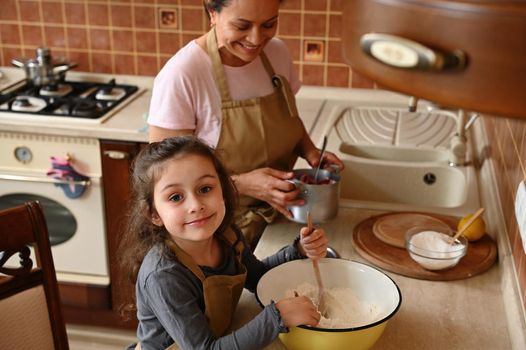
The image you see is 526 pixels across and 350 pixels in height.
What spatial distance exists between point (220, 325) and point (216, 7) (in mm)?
706

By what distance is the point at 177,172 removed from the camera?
110cm

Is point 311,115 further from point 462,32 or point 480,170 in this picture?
point 462,32

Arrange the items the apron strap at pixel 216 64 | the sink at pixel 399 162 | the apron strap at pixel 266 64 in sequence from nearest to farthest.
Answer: the apron strap at pixel 216 64
the apron strap at pixel 266 64
the sink at pixel 399 162

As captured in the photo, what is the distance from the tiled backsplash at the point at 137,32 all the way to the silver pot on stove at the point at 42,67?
16 cm

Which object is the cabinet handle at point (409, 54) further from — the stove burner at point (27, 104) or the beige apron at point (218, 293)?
the stove burner at point (27, 104)

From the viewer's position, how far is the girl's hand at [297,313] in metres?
1.03

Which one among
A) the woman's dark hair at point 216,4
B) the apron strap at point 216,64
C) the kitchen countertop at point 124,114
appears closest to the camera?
the woman's dark hair at point 216,4

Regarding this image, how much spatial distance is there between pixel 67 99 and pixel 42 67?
0.73 feet

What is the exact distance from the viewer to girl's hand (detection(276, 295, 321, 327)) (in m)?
1.03

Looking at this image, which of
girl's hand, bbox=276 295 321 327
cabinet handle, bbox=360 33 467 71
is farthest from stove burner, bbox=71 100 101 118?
cabinet handle, bbox=360 33 467 71

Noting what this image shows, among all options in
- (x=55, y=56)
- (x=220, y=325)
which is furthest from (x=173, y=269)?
(x=55, y=56)

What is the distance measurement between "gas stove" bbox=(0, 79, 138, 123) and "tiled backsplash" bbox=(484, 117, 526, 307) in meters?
1.34

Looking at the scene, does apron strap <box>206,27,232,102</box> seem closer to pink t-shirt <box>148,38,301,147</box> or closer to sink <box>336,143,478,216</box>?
pink t-shirt <box>148,38,301,147</box>

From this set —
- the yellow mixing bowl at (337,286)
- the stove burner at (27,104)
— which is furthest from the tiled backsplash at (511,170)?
the stove burner at (27,104)
